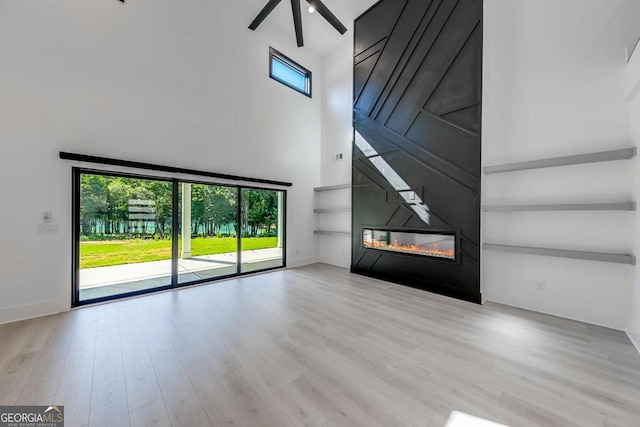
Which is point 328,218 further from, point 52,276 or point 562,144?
point 52,276

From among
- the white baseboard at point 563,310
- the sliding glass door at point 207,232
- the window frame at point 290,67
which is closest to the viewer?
the white baseboard at point 563,310

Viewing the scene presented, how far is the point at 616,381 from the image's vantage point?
1862 mm

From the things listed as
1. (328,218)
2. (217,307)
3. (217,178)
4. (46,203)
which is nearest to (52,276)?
(46,203)

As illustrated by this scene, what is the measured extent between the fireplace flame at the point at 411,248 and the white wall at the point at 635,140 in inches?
71.9

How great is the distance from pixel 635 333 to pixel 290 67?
7.61 metres

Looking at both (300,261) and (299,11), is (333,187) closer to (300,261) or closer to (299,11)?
(300,261)

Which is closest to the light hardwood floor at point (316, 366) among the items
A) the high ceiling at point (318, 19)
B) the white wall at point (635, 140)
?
the white wall at point (635, 140)

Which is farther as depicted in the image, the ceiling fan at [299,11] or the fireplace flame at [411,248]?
the fireplace flame at [411,248]

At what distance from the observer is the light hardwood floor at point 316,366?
1.56 metres

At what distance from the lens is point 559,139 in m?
3.10

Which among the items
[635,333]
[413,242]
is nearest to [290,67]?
[413,242]

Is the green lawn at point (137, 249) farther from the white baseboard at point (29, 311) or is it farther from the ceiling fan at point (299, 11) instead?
the ceiling fan at point (299, 11)

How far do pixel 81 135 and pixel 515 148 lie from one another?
6.34 m

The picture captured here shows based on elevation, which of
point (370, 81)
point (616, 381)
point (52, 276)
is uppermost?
point (370, 81)
